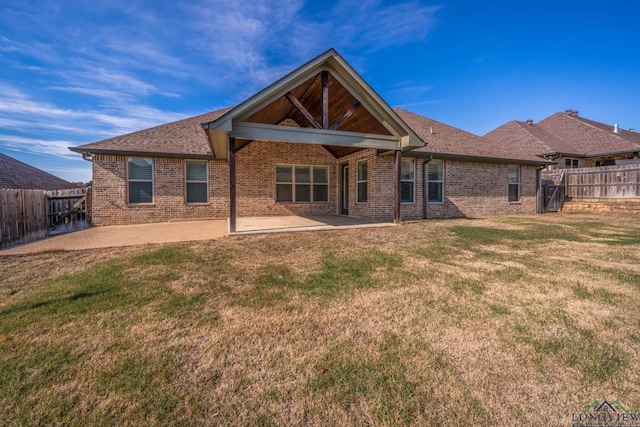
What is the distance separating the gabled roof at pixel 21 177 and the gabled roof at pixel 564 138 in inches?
1266

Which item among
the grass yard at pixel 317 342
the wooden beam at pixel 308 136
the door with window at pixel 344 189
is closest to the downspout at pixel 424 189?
the wooden beam at pixel 308 136

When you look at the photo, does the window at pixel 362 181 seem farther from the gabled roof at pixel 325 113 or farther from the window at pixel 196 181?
the window at pixel 196 181

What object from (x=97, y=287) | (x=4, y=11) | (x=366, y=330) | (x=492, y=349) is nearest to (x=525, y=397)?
(x=492, y=349)

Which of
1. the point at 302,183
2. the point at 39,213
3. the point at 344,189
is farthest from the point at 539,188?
the point at 39,213

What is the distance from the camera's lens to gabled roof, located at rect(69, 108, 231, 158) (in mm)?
9742

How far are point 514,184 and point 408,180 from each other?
673cm

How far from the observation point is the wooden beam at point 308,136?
729cm

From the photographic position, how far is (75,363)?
2064 millimetres

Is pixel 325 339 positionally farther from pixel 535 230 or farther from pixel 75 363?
pixel 535 230

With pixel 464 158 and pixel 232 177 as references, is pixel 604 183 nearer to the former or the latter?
pixel 464 158

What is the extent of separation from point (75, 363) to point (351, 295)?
104 inches

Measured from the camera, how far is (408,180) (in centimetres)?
1145

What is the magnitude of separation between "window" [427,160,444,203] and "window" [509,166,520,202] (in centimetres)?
458

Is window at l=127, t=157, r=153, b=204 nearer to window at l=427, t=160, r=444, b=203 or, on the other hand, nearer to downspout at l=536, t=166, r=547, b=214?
window at l=427, t=160, r=444, b=203
